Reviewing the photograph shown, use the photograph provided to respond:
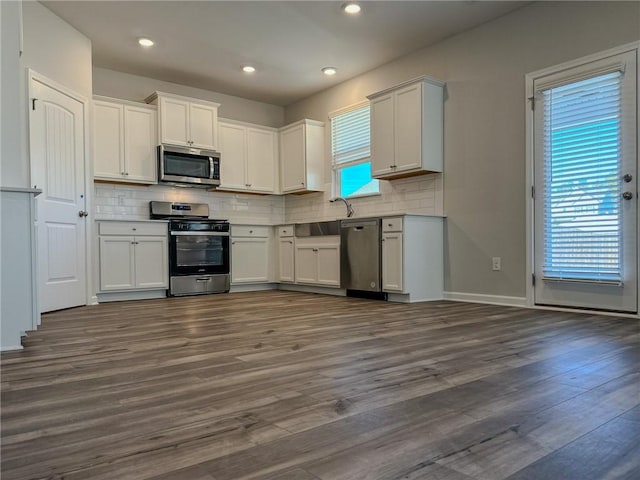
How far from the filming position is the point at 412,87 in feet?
15.2

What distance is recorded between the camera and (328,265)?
528cm

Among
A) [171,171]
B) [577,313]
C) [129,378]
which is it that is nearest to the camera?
[129,378]

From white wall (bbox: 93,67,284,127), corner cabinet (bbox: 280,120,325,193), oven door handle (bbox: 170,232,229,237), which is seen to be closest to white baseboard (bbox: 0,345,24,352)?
oven door handle (bbox: 170,232,229,237)

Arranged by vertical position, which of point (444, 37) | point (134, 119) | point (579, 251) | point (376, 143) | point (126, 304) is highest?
point (444, 37)

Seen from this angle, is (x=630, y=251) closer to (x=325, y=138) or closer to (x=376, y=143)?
(x=376, y=143)

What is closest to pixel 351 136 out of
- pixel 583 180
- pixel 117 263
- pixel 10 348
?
pixel 583 180

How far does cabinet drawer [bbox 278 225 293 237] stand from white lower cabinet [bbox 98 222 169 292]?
4.84 feet

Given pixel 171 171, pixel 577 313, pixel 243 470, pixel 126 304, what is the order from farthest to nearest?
1. pixel 171 171
2. pixel 126 304
3. pixel 577 313
4. pixel 243 470

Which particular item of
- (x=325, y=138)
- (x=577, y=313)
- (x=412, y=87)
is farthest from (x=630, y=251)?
(x=325, y=138)

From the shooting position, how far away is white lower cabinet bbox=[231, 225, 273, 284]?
5895mm

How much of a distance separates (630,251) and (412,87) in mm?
2412

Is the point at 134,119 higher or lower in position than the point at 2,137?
higher

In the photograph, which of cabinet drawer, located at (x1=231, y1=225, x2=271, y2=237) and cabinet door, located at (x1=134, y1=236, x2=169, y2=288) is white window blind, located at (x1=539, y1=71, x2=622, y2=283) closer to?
cabinet drawer, located at (x1=231, y1=225, x2=271, y2=237)

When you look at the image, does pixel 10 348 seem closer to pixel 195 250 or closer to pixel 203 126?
pixel 195 250
